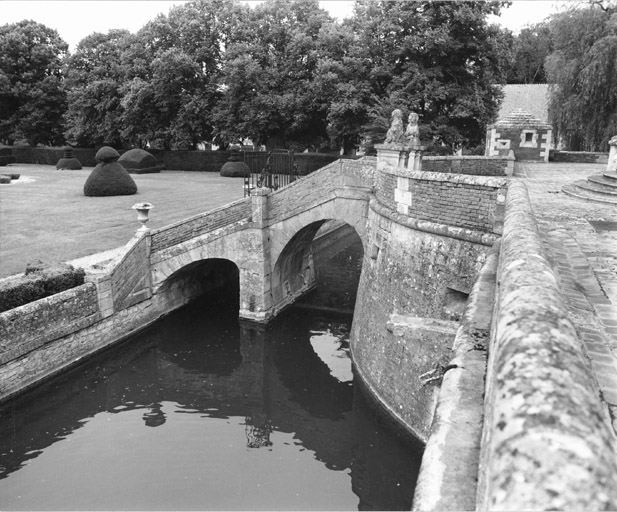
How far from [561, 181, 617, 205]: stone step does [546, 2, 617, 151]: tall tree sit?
43.2ft

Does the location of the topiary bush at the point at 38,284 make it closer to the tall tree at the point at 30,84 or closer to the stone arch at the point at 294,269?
the stone arch at the point at 294,269

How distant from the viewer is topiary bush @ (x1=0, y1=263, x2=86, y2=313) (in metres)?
11.2

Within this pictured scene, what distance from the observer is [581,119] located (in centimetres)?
2336

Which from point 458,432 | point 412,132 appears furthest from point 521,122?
point 458,432

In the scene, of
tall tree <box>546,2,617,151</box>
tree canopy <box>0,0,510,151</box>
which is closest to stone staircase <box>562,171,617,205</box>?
tree canopy <box>0,0,510,151</box>

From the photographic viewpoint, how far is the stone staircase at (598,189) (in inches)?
403

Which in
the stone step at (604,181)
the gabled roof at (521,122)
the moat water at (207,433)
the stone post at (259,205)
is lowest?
the moat water at (207,433)

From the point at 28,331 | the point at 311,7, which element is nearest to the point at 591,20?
the point at 311,7

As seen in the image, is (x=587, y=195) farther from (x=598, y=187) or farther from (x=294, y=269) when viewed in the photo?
(x=294, y=269)

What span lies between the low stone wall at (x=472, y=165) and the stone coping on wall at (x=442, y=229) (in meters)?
6.13

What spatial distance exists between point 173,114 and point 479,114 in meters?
22.3

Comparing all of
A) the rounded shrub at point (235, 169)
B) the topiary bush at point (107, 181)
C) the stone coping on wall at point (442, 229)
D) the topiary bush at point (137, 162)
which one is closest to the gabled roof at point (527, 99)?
the rounded shrub at point (235, 169)

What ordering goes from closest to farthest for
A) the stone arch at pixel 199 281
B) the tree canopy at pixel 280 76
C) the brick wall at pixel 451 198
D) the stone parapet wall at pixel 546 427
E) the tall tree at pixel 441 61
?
the stone parapet wall at pixel 546 427
the brick wall at pixel 451 198
the stone arch at pixel 199 281
the tall tree at pixel 441 61
the tree canopy at pixel 280 76

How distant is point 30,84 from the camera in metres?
43.8
